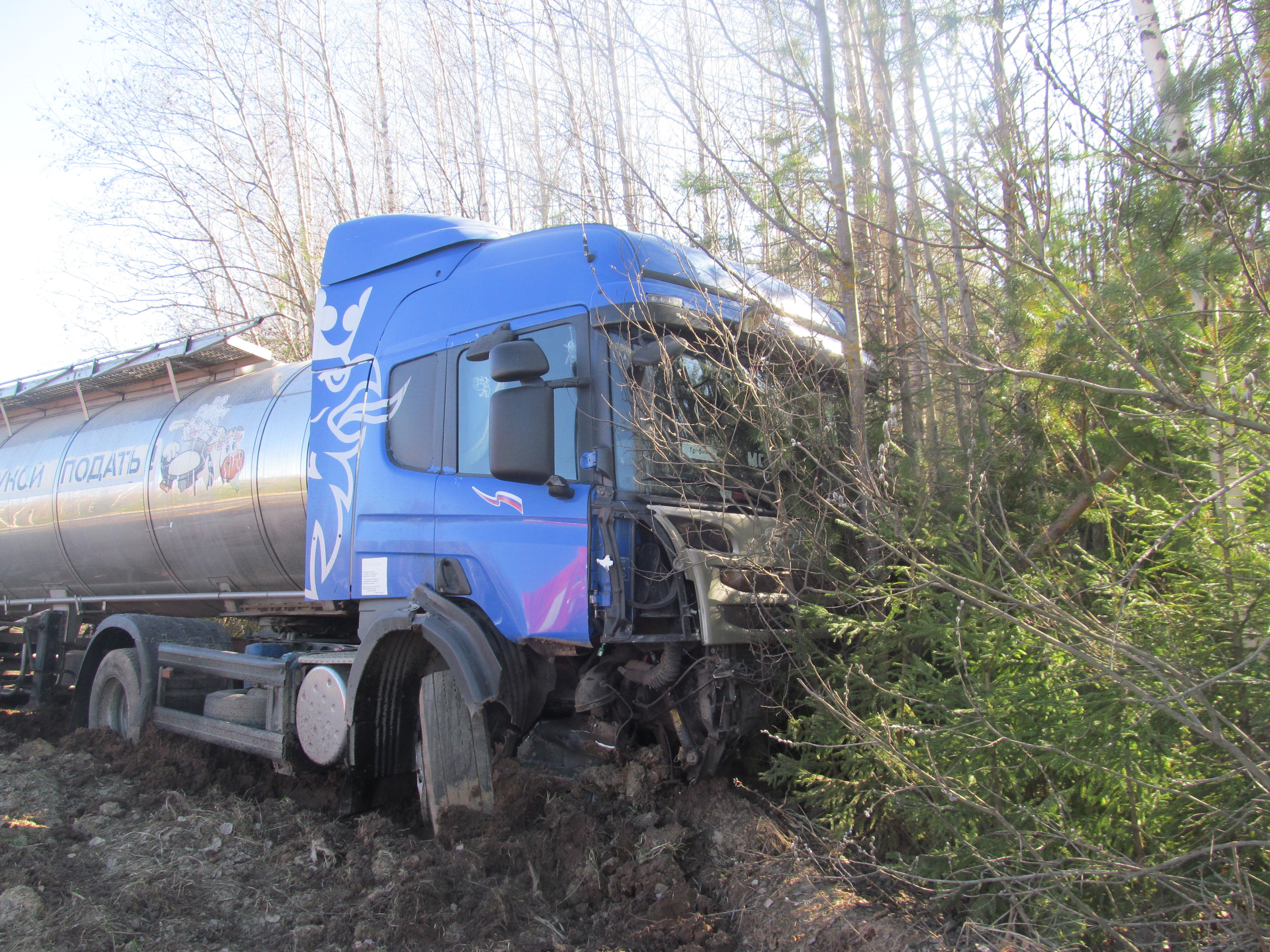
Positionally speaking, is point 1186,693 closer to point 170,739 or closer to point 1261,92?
point 1261,92

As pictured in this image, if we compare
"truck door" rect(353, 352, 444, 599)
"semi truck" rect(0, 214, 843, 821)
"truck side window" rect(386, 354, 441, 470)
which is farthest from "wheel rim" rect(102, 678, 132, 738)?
"truck side window" rect(386, 354, 441, 470)

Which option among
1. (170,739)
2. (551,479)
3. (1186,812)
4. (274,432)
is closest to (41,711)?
(170,739)

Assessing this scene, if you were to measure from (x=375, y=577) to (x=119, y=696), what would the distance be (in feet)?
11.8

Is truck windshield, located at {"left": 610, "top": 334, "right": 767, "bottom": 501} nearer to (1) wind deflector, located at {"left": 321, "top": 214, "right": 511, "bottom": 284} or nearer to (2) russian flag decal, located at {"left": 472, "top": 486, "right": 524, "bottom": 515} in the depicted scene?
(2) russian flag decal, located at {"left": 472, "top": 486, "right": 524, "bottom": 515}

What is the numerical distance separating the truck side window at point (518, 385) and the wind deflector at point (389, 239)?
0.94m

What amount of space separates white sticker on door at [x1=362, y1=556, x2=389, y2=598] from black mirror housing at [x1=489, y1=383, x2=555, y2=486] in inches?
49.7

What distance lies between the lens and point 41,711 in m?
7.62

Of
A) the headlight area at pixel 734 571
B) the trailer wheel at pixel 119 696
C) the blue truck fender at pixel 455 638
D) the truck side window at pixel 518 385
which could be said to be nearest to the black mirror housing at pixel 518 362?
the truck side window at pixel 518 385

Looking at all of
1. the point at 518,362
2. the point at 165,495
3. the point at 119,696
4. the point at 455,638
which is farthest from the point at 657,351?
the point at 119,696

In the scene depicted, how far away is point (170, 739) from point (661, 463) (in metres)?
4.79

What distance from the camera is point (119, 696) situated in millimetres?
6812

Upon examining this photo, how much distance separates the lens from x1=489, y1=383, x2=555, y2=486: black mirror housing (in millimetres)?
3809

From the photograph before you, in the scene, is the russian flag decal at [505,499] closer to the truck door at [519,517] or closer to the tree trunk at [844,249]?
the truck door at [519,517]

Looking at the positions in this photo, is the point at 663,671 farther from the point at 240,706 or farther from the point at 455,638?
the point at 240,706
